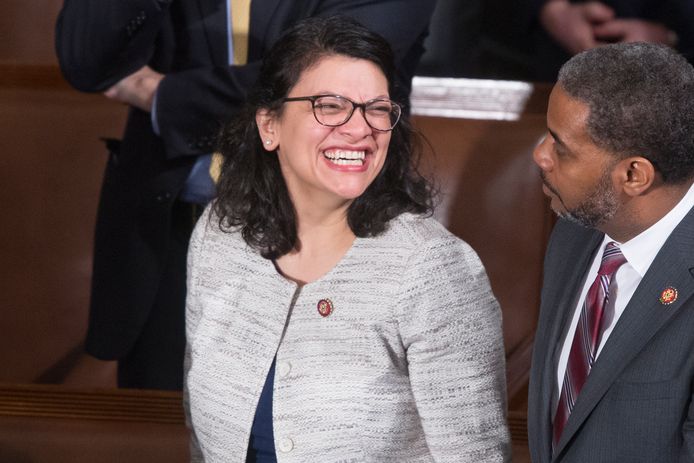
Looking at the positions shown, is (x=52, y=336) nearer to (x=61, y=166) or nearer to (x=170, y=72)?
(x=61, y=166)

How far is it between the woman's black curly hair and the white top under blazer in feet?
0.18

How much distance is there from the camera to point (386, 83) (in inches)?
82.1

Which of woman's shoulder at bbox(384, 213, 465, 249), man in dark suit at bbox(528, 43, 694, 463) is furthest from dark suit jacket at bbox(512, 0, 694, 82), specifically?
man in dark suit at bbox(528, 43, 694, 463)

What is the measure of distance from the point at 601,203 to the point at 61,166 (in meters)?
1.78

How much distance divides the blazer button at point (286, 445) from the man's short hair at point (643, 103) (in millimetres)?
821

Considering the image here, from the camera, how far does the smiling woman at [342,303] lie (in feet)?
6.59

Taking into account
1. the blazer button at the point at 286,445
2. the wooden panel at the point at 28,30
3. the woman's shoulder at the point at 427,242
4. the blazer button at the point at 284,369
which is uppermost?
the wooden panel at the point at 28,30

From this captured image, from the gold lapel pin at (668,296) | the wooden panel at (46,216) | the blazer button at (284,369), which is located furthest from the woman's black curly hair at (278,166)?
the wooden panel at (46,216)

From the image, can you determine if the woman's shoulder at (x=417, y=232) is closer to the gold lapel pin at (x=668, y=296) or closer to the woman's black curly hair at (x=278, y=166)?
the woman's black curly hair at (x=278, y=166)

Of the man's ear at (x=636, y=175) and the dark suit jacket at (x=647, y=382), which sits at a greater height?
the man's ear at (x=636, y=175)

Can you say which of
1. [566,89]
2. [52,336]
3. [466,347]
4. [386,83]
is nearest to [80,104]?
[52,336]

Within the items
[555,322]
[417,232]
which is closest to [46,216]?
[417,232]

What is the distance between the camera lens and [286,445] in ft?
6.78

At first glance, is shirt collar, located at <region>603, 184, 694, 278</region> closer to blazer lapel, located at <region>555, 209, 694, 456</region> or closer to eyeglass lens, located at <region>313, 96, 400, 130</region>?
blazer lapel, located at <region>555, 209, 694, 456</region>
